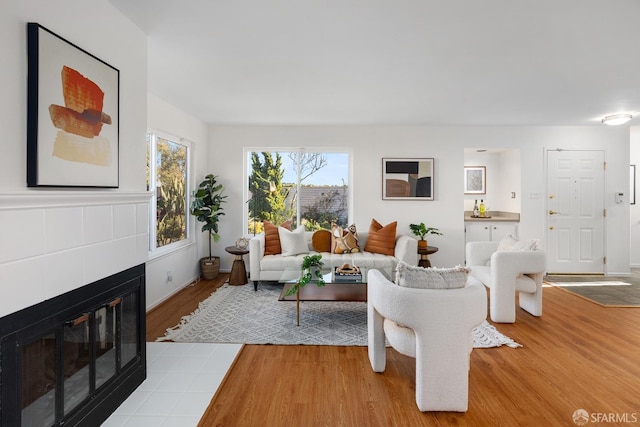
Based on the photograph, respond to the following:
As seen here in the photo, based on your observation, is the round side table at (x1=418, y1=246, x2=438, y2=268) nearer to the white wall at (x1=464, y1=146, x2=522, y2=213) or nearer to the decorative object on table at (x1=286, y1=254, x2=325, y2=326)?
the white wall at (x1=464, y1=146, x2=522, y2=213)

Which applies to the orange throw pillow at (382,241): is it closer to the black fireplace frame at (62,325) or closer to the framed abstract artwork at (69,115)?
the black fireplace frame at (62,325)

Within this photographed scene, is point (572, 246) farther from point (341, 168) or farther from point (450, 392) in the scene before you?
point (450, 392)

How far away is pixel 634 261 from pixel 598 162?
2.26m

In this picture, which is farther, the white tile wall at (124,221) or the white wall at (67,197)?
the white tile wall at (124,221)

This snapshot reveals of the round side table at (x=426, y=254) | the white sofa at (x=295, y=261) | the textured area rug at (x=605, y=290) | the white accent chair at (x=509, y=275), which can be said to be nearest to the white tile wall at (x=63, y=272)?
the white sofa at (x=295, y=261)

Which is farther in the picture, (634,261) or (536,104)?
(634,261)

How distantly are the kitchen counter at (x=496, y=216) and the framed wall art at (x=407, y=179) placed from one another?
0.85 metres

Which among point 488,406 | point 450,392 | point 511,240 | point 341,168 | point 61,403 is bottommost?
point 488,406

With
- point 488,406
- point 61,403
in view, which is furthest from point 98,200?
point 488,406

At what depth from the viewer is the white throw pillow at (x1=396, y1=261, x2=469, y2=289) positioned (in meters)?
2.02

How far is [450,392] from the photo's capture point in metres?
1.96

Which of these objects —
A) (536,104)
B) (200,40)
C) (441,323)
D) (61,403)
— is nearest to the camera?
(61,403)

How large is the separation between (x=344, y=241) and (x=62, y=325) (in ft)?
11.7

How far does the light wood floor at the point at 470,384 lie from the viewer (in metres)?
1.94
